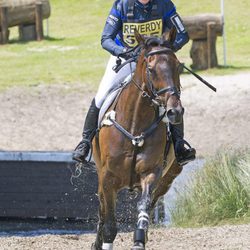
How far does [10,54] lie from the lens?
26.4m

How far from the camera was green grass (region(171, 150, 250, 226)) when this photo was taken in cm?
1202

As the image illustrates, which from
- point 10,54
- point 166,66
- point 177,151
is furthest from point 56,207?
point 10,54

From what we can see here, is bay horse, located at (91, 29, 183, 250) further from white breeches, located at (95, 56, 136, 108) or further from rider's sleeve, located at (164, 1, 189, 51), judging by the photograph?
rider's sleeve, located at (164, 1, 189, 51)

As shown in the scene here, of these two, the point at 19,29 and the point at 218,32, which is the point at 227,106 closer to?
the point at 218,32

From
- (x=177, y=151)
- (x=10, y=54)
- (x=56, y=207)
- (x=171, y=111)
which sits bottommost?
(x=10, y=54)

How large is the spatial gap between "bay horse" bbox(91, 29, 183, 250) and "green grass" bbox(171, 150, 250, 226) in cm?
273

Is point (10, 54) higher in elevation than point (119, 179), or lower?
lower

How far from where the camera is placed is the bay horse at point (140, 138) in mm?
8414

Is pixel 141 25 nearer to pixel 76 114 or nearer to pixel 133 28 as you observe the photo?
pixel 133 28

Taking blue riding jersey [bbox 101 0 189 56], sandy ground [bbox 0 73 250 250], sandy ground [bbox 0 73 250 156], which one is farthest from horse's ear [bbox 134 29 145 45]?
sandy ground [bbox 0 73 250 156]

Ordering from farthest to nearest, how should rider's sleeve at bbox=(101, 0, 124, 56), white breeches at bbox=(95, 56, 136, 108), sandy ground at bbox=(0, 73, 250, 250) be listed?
sandy ground at bbox=(0, 73, 250, 250), white breeches at bbox=(95, 56, 136, 108), rider's sleeve at bbox=(101, 0, 124, 56)

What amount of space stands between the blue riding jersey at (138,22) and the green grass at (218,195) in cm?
297

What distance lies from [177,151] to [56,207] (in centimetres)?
365

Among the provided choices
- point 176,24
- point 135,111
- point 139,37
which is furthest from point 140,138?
point 176,24
